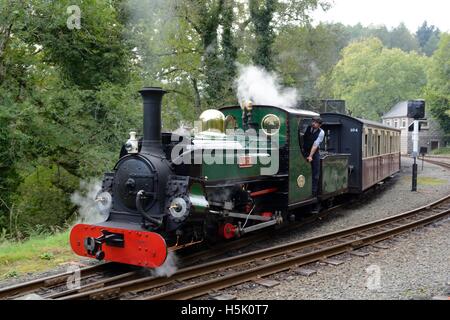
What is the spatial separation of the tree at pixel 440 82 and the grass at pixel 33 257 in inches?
1663

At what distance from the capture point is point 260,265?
6785mm

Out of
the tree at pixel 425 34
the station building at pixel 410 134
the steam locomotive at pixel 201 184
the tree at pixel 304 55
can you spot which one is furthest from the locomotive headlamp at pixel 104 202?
the tree at pixel 425 34

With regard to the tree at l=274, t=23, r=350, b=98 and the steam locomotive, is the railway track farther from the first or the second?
the tree at l=274, t=23, r=350, b=98

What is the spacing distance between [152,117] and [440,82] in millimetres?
44079

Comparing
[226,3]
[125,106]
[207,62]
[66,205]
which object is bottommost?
[66,205]

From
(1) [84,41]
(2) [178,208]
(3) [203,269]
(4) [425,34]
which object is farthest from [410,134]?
(4) [425,34]

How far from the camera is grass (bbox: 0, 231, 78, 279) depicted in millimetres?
6629

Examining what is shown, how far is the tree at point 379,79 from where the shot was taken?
53.1 meters

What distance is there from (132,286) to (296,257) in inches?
102

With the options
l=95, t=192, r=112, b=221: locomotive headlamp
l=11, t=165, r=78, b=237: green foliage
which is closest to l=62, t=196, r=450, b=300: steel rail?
l=95, t=192, r=112, b=221: locomotive headlamp

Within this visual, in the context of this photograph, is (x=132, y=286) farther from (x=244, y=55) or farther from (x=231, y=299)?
(x=244, y=55)

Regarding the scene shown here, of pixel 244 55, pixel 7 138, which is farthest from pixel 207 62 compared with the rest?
pixel 7 138

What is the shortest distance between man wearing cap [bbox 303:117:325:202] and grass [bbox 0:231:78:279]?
4.79 metres

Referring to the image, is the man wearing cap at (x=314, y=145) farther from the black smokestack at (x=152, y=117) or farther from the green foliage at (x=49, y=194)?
the green foliage at (x=49, y=194)
